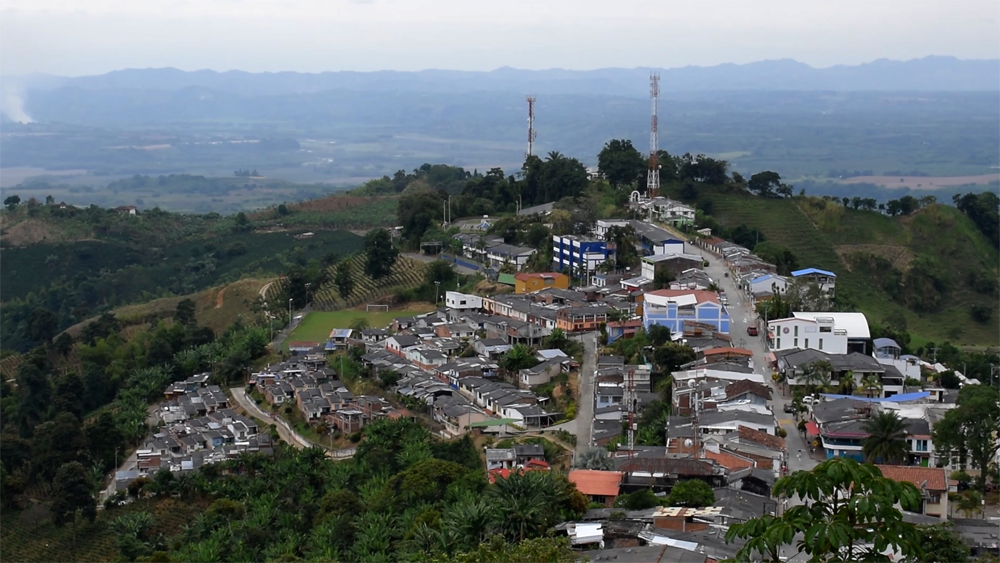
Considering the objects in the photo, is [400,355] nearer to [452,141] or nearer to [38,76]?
[452,141]

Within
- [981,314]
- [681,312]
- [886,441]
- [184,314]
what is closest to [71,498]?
[681,312]

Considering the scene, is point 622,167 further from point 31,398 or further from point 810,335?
point 31,398

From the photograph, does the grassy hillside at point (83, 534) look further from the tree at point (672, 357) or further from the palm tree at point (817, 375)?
the palm tree at point (817, 375)

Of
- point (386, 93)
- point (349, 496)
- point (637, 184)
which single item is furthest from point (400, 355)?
point (386, 93)

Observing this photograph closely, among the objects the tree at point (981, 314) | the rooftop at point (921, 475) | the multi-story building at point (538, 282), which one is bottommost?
the tree at point (981, 314)

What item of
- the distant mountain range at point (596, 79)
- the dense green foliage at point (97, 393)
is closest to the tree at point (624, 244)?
the dense green foliage at point (97, 393)

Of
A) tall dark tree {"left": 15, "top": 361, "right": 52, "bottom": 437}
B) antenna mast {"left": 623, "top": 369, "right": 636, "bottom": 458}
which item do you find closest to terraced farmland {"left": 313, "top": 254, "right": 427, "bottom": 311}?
tall dark tree {"left": 15, "top": 361, "right": 52, "bottom": 437}
